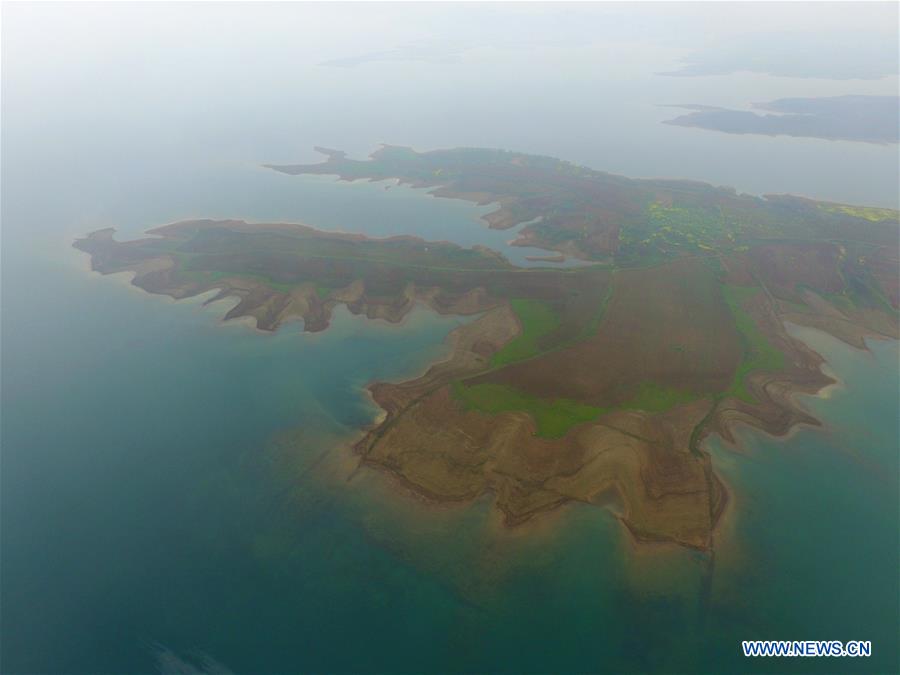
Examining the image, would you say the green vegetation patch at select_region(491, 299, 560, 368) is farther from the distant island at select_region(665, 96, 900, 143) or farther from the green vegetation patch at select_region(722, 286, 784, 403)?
the distant island at select_region(665, 96, 900, 143)

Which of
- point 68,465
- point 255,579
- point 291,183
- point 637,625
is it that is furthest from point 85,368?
point 291,183

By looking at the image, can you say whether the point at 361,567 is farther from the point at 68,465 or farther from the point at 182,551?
the point at 68,465

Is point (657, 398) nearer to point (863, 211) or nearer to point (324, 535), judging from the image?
point (324, 535)

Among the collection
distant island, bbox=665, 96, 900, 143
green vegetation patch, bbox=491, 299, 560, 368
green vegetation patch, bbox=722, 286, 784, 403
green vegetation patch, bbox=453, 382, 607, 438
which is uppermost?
distant island, bbox=665, 96, 900, 143

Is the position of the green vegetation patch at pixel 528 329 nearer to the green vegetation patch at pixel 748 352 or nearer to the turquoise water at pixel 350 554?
the turquoise water at pixel 350 554

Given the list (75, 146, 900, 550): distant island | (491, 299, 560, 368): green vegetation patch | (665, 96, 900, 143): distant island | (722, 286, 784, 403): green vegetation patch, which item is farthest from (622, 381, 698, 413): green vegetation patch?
(665, 96, 900, 143): distant island

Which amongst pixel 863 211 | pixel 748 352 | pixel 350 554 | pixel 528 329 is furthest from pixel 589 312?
pixel 863 211

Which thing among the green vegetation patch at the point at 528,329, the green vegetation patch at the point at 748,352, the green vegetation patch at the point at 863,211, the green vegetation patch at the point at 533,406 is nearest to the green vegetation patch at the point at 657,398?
the green vegetation patch at the point at 533,406
